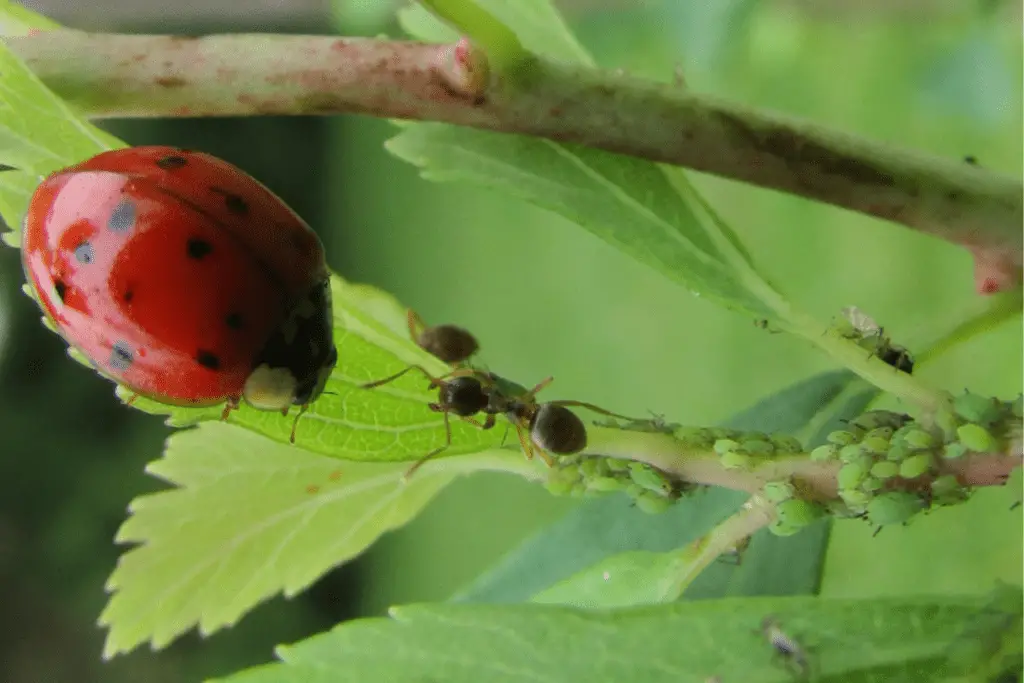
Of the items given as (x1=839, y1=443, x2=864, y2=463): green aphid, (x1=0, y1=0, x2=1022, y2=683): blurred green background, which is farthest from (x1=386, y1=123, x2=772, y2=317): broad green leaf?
(x1=0, y1=0, x2=1022, y2=683): blurred green background

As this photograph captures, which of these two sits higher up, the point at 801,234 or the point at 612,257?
the point at 801,234

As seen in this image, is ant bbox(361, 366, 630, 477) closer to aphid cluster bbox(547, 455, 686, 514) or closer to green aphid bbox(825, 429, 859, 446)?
aphid cluster bbox(547, 455, 686, 514)

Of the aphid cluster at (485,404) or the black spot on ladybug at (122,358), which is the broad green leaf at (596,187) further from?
the black spot on ladybug at (122,358)

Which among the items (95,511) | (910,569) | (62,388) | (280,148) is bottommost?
(95,511)

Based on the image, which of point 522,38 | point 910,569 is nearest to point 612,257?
point 910,569

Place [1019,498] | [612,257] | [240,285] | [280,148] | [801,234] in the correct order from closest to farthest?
[1019,498] < [240,285] < [801,234] < [612,257] < [280,148]

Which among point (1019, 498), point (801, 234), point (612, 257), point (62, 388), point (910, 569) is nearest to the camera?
point (1019, 498)

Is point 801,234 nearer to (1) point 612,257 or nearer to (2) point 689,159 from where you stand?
(1) point 612,257

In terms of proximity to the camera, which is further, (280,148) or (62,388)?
(280,148)
